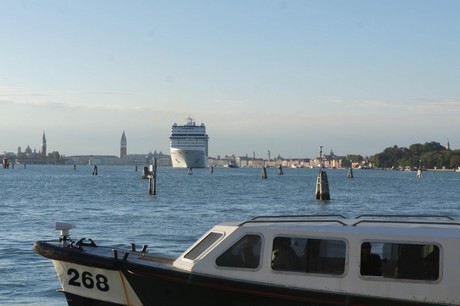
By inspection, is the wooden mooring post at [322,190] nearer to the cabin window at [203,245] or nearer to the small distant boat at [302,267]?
the small distant boat at [302,267]

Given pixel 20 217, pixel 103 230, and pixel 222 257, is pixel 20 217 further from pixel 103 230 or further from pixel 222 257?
pixel 222 257

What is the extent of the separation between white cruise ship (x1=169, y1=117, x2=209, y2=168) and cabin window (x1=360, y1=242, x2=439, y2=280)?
575ft

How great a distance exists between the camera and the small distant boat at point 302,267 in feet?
40.0

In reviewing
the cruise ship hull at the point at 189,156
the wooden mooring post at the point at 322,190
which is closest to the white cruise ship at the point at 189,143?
the cruise ship hull at the point at 189,156

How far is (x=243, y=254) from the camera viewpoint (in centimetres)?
1295

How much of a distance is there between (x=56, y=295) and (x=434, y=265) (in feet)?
38.8

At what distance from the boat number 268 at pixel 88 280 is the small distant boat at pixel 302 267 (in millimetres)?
43

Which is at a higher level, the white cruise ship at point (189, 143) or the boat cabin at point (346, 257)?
the white cruise ship at point (189, 143)

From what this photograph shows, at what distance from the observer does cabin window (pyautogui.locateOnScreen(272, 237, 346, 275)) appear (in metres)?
12.5

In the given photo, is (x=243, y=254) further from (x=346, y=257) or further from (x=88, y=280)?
(x=88, y=280)

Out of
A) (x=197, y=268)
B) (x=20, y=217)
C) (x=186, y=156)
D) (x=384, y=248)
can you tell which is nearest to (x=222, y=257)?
(x=197, y=268)

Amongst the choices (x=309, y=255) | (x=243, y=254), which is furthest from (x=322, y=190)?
(x=309, y=255)

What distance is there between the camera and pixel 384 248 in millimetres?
12484

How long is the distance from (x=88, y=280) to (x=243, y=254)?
120 inches
